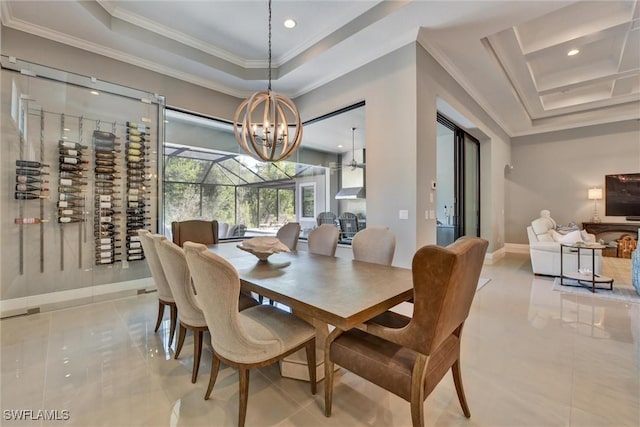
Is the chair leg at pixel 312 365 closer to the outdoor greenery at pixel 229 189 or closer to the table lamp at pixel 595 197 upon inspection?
the outdoor greenery at pixel 229 189

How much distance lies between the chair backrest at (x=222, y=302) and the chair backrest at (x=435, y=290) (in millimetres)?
782

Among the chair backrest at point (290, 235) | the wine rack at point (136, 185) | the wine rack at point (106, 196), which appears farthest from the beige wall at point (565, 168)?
the wine rack at point (106, 196)

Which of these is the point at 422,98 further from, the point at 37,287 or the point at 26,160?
the point at 37,287

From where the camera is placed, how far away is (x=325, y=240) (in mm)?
3102

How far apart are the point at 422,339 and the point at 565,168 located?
28.4 ft

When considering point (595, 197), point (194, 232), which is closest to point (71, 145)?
point (194, 232)

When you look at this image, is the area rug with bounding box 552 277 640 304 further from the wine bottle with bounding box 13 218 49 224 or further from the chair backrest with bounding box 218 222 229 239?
the wine bottle with bounding box 13 218 49 224

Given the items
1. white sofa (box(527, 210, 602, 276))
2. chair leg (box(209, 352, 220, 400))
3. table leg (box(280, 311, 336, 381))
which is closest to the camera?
chair leg (box(209, 352, 220, 400))

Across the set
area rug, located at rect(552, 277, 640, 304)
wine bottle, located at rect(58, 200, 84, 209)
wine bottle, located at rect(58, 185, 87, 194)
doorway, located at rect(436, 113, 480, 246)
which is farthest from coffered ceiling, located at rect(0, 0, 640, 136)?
area rug, located at rect(552, 277, 640, 304)

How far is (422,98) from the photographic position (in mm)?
3365

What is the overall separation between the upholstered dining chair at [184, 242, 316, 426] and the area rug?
4312mm

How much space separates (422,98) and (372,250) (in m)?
2.08

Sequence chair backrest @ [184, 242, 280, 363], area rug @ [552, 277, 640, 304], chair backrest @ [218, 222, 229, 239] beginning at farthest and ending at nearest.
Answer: chair backrest @ [218, 222, 229, 239] < area rug @ [552, 277, 640, 304] < chair backrest @ [184, 242, 280, 363]

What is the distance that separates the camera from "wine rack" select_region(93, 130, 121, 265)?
12.0 ft
